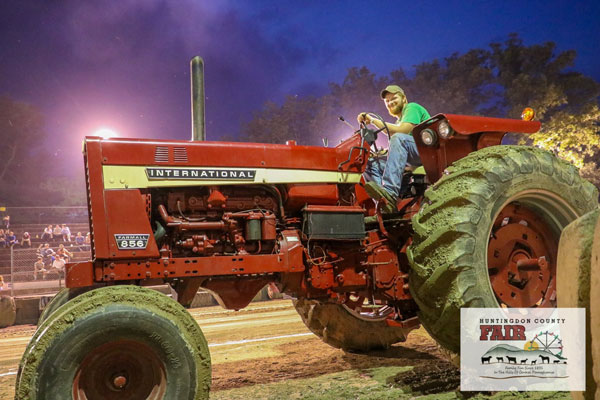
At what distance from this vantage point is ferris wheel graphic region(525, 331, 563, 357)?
10.9ft

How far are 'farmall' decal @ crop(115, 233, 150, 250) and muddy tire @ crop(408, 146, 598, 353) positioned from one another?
1.85m

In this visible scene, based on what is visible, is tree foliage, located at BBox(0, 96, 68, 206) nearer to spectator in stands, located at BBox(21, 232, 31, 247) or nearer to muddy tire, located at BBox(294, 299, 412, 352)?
spectator in stands, located at BBox(21, 232, 31, 247)

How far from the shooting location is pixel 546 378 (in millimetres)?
3213

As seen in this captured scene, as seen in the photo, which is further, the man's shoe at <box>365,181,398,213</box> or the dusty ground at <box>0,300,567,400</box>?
the man's shoe at <box>365,181,398,213</box>

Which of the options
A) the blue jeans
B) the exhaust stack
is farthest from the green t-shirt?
the exhaust stack

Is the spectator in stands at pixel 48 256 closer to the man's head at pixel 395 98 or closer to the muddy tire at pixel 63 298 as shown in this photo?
the muddy tire at pixel 63 298

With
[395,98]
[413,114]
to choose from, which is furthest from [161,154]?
[395,98]

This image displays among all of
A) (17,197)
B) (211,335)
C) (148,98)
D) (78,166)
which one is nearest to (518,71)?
(211,335)

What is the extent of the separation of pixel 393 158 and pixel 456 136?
530mm

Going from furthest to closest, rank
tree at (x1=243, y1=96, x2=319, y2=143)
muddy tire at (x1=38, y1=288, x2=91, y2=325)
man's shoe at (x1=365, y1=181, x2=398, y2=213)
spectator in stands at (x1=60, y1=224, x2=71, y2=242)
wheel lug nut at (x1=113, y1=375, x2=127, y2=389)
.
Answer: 1. tree at (x1=243, y1=96, x2=319, y2=143)
2. spectator in stands at (x1=60, y1=224, x2=71, y2=242)
3. man's shoe at (x1=365, y1=181, x2=398, y2=213)
4. muddy tire at (x1=38, y1=288, x2=91, y2=325)
5. wheel lug nut at (x1=113, y1=375, x2=127, y2=389)

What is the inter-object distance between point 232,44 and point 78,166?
47.2 m

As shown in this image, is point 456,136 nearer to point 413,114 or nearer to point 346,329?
point 413,114

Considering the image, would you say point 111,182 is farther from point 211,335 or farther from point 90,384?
point 211,335

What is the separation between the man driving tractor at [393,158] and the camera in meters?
3.97
